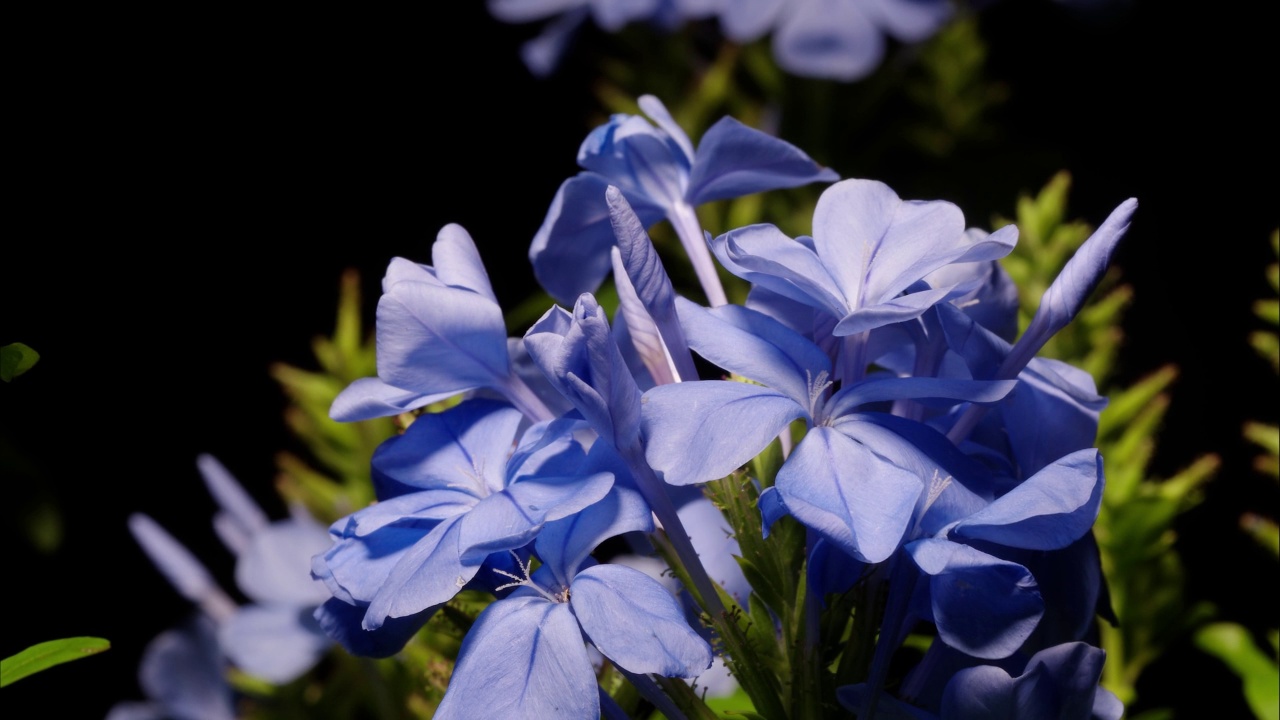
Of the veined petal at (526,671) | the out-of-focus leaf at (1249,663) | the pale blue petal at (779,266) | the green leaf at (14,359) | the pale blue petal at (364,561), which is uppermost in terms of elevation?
the green leaf at (14,359)

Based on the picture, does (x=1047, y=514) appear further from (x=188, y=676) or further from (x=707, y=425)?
(x=188, y=676)

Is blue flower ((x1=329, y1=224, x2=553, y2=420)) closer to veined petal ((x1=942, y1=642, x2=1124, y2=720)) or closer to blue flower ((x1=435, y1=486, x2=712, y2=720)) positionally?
blue flower ((x1=435, y1=486, x2=712, y2=720))

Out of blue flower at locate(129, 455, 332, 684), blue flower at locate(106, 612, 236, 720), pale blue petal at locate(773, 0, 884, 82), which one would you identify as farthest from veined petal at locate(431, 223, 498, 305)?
pale blue petal at locate(773, 0, 884, 82)

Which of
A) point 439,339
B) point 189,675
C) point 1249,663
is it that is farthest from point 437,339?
point 189,675

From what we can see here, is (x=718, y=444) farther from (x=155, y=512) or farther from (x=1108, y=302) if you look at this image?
(x=155, y=512)

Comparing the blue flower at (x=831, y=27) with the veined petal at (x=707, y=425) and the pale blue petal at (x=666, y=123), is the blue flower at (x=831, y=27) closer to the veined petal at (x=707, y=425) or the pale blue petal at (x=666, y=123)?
the pale blue petal at (x=666, y=123)

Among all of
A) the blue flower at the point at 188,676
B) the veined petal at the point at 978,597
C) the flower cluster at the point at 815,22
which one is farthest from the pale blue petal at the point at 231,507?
the flower cluster at the point at 815,22

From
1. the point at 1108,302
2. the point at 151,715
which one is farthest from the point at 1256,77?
the point at 151,715
